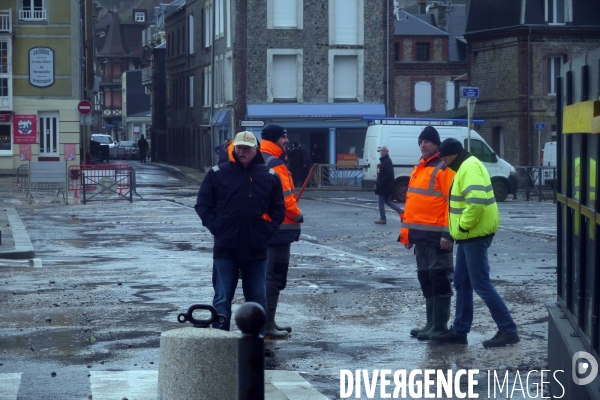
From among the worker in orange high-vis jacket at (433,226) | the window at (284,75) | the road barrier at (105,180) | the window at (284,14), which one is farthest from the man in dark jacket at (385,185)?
the window at (284,14)

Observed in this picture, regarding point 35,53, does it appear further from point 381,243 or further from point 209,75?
point 381,243

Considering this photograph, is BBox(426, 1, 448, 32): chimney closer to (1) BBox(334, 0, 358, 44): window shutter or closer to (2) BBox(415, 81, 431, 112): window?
(2) BBox(415, 81, 431, 112): window

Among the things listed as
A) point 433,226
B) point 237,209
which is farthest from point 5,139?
point 237,209

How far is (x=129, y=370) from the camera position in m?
7.93

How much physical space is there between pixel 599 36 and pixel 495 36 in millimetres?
4689

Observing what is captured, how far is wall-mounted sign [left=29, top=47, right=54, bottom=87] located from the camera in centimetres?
4862

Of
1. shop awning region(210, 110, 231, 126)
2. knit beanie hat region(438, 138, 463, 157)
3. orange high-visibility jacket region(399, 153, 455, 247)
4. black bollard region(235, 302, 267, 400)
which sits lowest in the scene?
black bollard region(235, 302, 267, 400)

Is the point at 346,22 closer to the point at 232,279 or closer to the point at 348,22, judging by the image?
the point at 348,22

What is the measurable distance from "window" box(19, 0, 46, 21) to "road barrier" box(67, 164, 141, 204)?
19.3 m

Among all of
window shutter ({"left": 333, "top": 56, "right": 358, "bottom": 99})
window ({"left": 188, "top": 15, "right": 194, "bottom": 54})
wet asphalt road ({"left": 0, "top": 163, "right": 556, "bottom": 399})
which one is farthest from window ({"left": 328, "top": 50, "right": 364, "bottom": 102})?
wet asphalt road ({"left": 0, "top": 163, "right": 556, "bottom": 399})

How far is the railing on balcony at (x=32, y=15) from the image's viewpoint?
48.8 meters

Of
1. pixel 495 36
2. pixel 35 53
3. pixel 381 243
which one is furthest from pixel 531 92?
pixel 381 243

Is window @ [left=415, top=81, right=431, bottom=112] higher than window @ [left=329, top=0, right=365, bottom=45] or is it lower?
lower

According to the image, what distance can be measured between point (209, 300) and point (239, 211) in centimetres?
377
